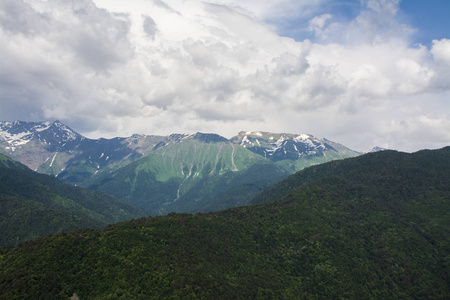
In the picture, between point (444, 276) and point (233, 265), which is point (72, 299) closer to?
point (233, 265)

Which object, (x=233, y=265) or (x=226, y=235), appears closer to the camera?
(x=233, y=265)

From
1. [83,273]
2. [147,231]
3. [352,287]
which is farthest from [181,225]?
[352,287]

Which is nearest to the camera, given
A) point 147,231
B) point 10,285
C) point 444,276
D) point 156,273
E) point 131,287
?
point 10,285

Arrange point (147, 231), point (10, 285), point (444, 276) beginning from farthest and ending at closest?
point (444, 276), point (147, 231), point (10, 285)

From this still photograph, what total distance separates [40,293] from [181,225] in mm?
81754

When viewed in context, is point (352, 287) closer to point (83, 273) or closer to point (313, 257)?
point (313, 257)

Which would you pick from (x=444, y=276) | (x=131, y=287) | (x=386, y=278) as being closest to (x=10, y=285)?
(x=131, y=287)

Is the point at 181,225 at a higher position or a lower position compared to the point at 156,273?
higher

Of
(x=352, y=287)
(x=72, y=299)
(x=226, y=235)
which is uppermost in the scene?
(x=226, y=235)

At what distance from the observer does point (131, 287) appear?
12938cm

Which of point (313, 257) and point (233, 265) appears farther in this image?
point (313, 257)

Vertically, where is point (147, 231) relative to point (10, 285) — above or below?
above

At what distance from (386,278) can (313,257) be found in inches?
1644

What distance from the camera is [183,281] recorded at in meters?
135
